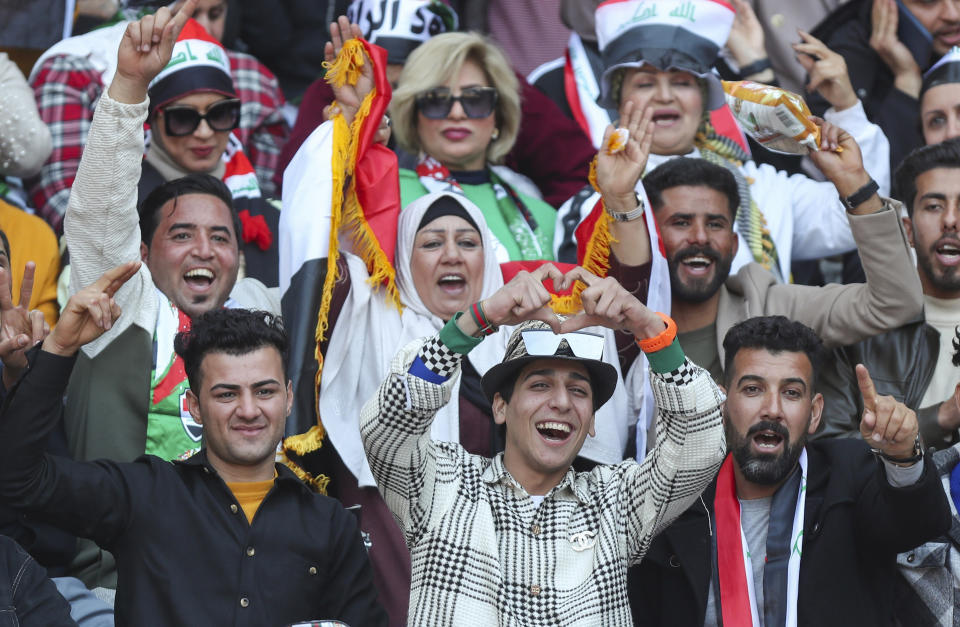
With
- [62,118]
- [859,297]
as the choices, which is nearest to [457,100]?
[62,118]

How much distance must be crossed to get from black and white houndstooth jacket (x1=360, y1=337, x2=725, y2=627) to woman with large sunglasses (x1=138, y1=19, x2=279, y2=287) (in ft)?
6.58

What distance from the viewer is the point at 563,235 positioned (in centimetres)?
683

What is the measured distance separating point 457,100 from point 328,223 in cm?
142

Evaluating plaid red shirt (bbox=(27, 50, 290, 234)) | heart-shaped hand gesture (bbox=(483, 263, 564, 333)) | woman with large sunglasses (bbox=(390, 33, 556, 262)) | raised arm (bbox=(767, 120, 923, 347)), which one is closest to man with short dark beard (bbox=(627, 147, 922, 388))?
raised arm (bbox=(767, 120, 923, 347))

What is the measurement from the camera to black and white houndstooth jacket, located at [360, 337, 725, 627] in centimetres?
464

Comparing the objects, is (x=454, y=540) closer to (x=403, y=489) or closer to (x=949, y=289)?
(x=403, y=489)

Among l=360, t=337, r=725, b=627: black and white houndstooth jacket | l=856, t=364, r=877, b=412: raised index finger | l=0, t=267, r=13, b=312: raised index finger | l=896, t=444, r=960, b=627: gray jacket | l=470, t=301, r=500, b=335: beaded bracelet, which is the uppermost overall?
l=0, t=267, r=13, b=312: raised index finger

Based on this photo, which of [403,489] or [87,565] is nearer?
[403,489]

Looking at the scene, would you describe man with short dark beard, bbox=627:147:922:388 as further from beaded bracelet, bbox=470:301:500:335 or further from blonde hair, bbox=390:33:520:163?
beaded bracelet, bbox=470:301:500:335

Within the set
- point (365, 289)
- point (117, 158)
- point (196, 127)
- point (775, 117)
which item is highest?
point (196, 127)

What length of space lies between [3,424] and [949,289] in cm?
367

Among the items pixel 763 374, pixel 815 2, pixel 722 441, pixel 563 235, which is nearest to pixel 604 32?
pixel 563 235

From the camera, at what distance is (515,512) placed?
482 centimetres

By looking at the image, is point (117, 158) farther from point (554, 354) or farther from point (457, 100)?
point (457, 100)
